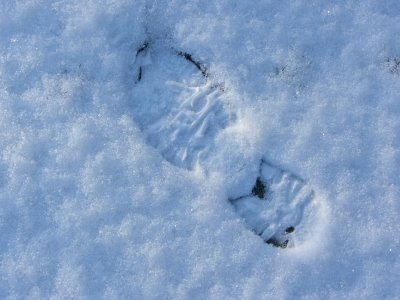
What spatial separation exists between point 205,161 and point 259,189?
Result: 0.22 meters

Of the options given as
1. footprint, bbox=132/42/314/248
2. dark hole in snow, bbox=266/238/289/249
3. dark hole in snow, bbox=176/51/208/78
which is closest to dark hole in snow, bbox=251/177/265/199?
footprint, bbox=132/42/314/248

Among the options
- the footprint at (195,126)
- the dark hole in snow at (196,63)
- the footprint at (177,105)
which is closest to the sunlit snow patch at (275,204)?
the footprint at (195,126)

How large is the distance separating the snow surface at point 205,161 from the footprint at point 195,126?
0.03m

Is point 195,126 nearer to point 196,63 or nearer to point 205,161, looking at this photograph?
point 205,161

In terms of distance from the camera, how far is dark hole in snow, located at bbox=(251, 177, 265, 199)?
1.48 meters

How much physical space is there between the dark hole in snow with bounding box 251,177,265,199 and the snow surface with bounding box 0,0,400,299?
0.05m

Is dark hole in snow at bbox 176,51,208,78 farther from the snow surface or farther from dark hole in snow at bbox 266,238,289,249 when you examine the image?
dark hole in snow at bbox 266,238,289,249

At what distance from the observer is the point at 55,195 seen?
1473 mm

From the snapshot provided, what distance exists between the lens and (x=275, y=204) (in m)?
1.48

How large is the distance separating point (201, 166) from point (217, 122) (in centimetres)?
17

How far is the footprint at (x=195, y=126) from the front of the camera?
1474 millimetres

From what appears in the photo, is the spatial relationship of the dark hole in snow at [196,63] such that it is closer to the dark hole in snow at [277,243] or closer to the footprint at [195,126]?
the footprint at [195,126]

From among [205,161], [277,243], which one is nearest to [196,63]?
[205,161]

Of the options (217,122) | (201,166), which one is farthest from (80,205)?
(217,122)
